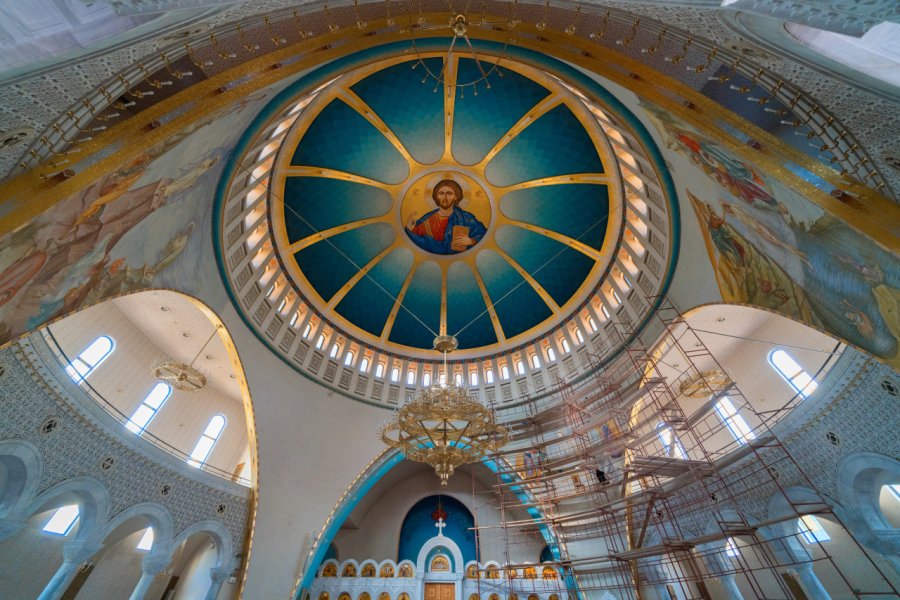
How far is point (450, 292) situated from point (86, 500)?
1376 centimetres

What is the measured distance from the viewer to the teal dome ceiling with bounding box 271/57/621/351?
12.5 metres

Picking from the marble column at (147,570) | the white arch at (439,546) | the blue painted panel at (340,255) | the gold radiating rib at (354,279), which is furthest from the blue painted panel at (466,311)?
the marble column at (147,570)

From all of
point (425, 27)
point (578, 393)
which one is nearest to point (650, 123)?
point (425, 27)

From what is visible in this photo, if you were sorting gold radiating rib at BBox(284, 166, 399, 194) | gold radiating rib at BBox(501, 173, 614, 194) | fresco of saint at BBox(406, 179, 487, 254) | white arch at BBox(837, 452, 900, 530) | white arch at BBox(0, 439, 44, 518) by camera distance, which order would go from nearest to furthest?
white arch at BBox(837, 452, 900, 530) < white arch at BBox(0, 439, 44, 518) < gold radiating rib at BBox(284, 166, 399, 194) < gold radiating rib at BBox(501, 173, 614, 194) < fresco of saint at BBox(406, 179, 487, 254)

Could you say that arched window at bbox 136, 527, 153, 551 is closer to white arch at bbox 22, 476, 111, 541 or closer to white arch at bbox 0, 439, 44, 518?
white arch at bbox 22, 476, 111, 541

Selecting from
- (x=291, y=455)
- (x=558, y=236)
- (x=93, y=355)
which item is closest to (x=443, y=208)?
(x=558, y=236)

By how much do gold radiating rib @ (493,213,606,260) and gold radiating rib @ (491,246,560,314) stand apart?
1.38m

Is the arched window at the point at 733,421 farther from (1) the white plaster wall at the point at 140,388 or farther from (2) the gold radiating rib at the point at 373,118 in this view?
(1) the white plaster wall at the point at 140,388

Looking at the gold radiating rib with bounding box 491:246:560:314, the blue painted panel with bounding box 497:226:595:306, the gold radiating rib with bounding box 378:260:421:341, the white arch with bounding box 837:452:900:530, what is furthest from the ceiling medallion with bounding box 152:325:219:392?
the white arch with bounding box 837:452:900:530

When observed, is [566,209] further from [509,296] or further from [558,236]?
[509,296]

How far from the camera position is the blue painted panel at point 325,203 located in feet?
46.3

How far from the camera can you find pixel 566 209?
14852 millimetres

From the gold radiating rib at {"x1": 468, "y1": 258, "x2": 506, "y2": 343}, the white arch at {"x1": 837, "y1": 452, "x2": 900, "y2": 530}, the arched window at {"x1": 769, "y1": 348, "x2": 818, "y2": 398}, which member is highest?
the gold radiating rib at {"x1": 468, "y1": 258, "x2": 506, "y2": 343}

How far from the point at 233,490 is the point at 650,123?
50.8 ft
